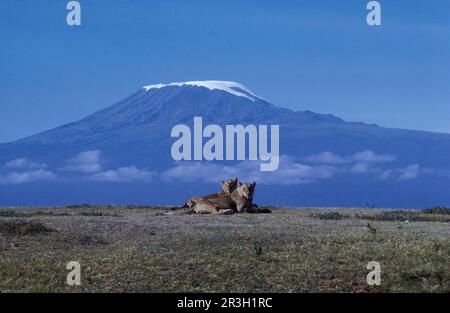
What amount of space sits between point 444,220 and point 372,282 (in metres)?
15.3

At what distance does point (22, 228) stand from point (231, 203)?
11885 mm

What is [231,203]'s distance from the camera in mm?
33969

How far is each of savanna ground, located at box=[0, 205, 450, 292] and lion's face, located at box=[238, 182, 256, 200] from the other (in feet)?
20.5

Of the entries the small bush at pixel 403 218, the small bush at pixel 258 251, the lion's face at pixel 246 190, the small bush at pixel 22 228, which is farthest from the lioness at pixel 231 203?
the small bush at pixel 258 251

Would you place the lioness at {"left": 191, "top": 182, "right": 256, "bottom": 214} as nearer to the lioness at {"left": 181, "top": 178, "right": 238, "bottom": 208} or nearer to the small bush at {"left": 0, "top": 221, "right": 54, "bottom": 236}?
the lioness at {"left": 181, "top": 178, "right": 238, "bottom": 208}

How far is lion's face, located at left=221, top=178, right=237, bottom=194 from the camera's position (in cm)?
3638

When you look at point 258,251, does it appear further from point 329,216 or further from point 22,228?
point 329,216

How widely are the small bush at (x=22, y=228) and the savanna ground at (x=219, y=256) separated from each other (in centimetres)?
3

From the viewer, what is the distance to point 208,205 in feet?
109

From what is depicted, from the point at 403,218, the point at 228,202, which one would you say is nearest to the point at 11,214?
the point at 228,202

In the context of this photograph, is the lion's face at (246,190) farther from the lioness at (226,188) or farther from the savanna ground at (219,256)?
the savanna ground at (219,256)
